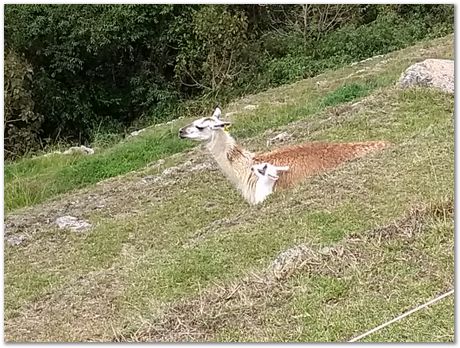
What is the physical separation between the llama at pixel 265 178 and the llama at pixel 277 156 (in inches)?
2.7

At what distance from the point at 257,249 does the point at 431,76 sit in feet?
17.3

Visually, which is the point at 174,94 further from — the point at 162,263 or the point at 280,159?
the point at 162,263

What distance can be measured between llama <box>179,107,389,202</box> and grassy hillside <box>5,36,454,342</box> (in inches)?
11.1

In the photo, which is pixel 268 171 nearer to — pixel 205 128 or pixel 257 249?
pixel 205 128

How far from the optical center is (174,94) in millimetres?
19969

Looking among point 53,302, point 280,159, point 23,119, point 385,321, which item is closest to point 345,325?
point 385,321

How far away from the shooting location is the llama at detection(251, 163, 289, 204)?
7.27m

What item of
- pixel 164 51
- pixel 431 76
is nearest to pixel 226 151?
pixel 431 76

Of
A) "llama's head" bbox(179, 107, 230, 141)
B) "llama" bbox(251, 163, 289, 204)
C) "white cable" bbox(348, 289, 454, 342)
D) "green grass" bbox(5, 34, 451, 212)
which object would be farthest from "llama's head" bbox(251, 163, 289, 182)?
"green grass" bbox(5, 34, 451, 212)

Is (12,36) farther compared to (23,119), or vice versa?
(12,36)

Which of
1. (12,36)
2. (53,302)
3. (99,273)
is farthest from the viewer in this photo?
(12,36)

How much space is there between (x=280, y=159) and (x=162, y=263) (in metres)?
2.18

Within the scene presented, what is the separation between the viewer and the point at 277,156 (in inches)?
298

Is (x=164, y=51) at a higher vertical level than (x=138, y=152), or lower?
lower
